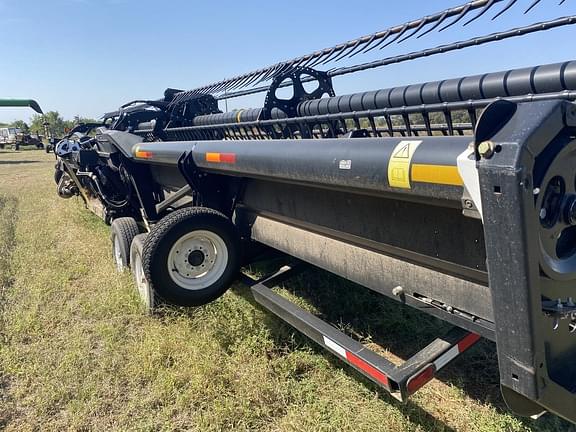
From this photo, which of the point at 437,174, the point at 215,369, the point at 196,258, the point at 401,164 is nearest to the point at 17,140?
the point at 196,258

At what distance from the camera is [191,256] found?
303cm

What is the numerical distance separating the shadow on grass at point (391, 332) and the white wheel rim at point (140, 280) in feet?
2.43

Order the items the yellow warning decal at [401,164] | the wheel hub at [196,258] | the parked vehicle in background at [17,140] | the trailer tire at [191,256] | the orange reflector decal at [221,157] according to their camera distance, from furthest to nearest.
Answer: the parked vehicle in background at [17,140] → the wheel hub at [196,258] → the trailer tire at [191,256] → the orange reflector decal at [221,157] → the yellow warning decal at [401,164]

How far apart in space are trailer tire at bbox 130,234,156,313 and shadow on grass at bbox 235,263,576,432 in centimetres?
74

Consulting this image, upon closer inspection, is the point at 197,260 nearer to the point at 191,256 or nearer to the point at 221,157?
the point at 191,256

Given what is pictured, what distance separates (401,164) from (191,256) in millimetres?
1778

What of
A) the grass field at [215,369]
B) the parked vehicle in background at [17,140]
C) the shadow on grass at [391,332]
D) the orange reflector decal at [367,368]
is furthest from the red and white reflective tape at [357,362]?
the parked vehicle in background at [17,140]

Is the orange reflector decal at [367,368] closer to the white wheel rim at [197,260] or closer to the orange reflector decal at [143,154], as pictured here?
the white wheel rim at [197,260]

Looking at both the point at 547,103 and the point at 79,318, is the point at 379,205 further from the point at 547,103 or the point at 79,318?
the point at 79,318

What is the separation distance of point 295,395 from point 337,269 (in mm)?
723

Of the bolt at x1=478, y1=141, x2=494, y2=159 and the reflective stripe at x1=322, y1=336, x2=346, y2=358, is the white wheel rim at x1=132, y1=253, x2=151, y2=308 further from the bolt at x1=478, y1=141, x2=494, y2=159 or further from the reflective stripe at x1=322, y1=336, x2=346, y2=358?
the bolt at x1=478, y1=141, x2=494, y2=159

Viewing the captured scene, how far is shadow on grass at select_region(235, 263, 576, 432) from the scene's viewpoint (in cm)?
249

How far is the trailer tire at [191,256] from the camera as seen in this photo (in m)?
2.88

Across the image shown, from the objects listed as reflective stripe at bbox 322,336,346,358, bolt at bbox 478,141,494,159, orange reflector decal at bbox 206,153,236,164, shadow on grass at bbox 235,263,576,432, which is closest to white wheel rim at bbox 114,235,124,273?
shadow on grass at bbox 235,263,576,432
